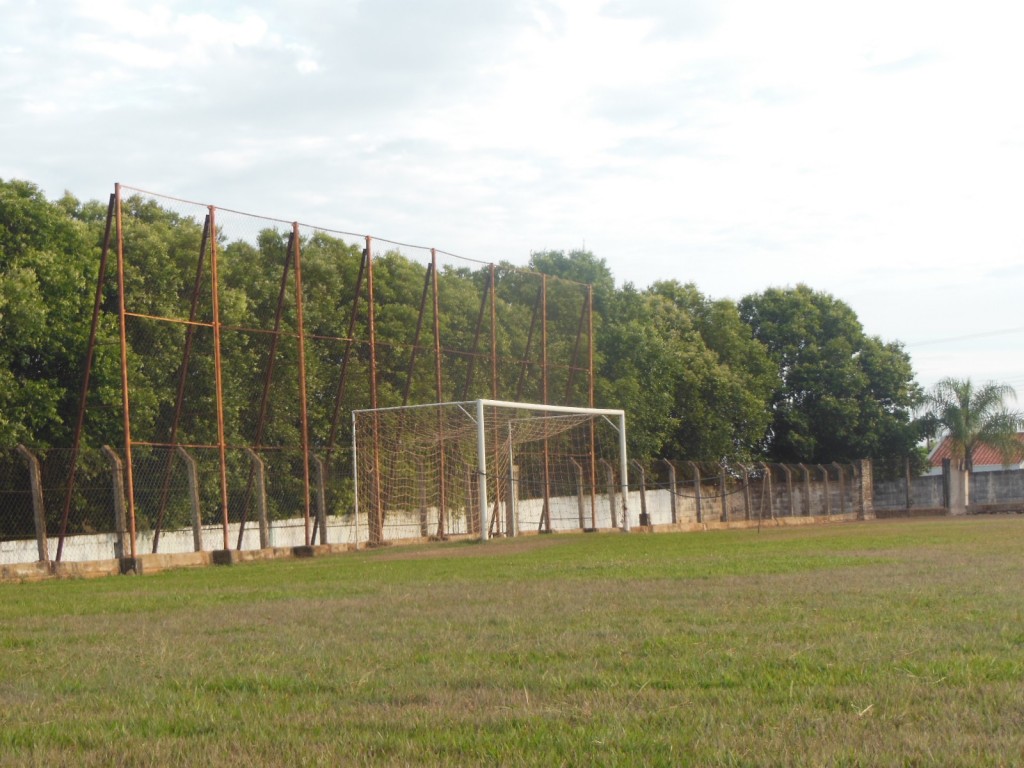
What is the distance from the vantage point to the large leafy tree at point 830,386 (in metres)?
51.4

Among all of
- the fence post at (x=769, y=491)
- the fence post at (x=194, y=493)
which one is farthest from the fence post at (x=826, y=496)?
the fence post at (x=194, y=493)

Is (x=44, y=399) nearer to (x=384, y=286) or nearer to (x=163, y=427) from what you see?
(x=163, y=427)

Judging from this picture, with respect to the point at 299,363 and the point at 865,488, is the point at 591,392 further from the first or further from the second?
the point at 865,488

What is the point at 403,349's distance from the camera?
102 feet

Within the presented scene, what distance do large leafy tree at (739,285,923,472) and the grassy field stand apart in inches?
1578

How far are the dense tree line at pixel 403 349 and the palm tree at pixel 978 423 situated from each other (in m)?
2.51

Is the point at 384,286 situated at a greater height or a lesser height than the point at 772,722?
greater

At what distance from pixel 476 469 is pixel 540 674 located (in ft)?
72.5

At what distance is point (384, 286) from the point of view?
114ft

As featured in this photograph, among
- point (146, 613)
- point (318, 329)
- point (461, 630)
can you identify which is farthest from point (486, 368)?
point (461, 630)

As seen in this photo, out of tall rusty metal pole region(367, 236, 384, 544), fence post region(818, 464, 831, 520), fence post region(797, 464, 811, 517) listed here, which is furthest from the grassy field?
fence post region(818, 464, 831, 520)

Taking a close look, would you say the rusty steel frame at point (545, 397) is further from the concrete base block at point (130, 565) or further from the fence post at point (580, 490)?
the concrete base block at point (130, 565)

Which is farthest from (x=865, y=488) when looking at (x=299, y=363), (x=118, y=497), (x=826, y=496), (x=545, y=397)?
(x=118, y=497)

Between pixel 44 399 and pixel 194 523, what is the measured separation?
20.0ft
